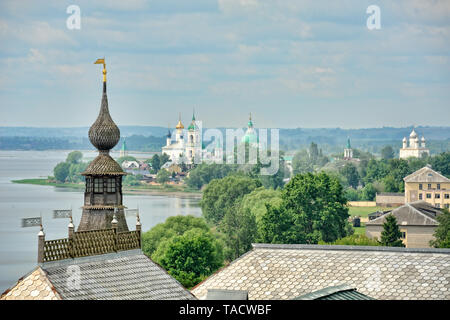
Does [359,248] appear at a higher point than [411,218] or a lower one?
higher

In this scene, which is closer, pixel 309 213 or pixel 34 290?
pixel 34 290

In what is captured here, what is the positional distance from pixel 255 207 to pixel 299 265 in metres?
84.4

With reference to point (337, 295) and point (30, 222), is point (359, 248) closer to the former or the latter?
point (337, 295)

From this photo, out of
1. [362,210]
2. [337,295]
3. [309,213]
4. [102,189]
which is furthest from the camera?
[362,210]

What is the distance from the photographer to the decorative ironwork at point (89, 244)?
95.9 feet

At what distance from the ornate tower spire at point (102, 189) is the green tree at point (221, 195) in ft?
296

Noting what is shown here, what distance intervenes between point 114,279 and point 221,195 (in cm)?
11354

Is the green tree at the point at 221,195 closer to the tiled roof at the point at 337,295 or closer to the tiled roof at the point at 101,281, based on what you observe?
the tiled roof at the point at 101,281

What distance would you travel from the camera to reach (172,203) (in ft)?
655

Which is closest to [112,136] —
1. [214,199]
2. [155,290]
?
[155,290]

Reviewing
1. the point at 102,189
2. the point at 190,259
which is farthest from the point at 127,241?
the point at 190,259

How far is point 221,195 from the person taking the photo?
144m

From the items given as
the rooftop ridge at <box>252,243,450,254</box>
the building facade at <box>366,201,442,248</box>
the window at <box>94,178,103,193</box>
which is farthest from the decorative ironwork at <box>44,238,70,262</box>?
the building facade at <box>366,201,442,248</box>
